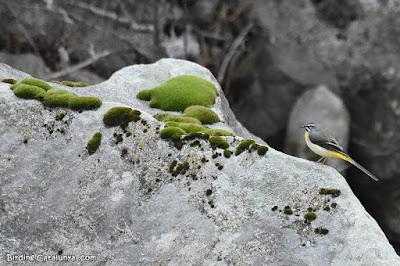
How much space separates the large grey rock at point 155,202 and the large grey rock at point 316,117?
16.2 metres

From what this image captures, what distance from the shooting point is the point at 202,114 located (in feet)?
43.1

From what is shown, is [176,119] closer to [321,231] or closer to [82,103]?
[82,103]

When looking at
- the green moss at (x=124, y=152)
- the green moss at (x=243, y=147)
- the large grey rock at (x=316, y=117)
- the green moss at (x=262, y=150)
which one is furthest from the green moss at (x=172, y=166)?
the large grey rock at (x=316, y=117)

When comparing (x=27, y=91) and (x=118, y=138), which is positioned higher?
(x=27, y=91)

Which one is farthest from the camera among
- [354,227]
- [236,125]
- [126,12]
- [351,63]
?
[126,12]

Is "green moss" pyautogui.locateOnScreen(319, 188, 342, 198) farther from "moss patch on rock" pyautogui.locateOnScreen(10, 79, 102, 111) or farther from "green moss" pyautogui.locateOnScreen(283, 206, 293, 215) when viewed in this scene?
"moss patch on rock" pyautogui.locateOnScreen(10, 79, 102, 111)

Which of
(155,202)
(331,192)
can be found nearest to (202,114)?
(155,202)

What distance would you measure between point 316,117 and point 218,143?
56.2ft

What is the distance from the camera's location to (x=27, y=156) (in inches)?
375

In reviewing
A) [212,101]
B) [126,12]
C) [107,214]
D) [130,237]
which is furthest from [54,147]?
[126,12]

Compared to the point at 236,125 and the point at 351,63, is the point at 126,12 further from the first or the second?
the point at 236,125

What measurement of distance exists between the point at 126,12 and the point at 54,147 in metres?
22.8

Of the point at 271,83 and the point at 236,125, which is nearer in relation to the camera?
the point at 236,125

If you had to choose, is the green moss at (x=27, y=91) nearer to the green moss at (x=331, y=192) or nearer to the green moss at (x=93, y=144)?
the green moss at (x=93, y=144)
